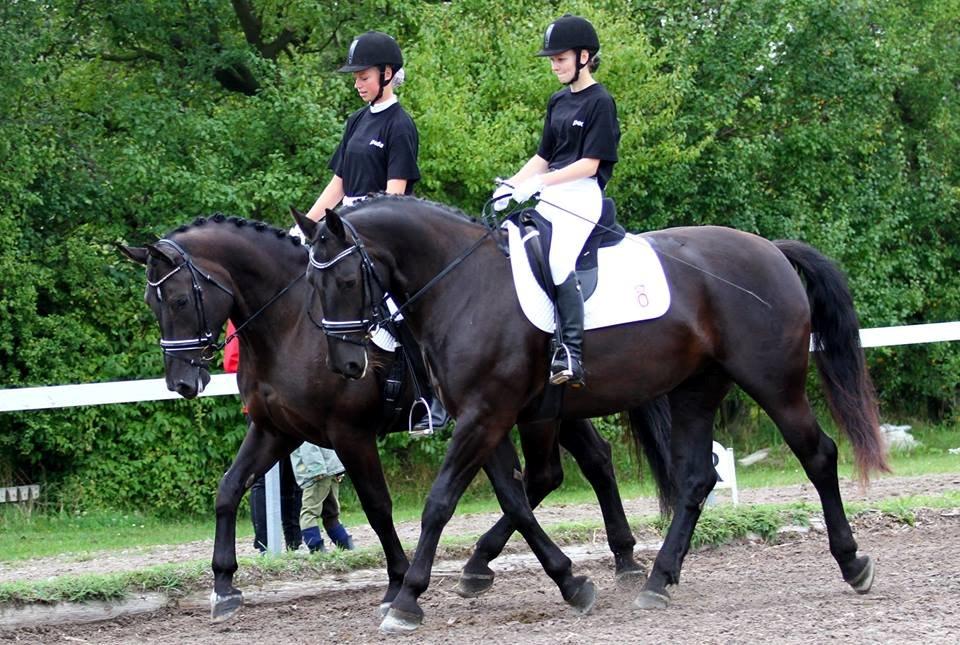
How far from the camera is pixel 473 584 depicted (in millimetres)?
7953

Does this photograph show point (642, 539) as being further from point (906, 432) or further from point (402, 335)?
point (906, 432)

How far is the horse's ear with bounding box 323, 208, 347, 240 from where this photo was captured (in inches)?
258

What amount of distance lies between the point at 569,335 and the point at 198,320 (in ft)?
6.83

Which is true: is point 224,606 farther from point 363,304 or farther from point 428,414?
point 363,304

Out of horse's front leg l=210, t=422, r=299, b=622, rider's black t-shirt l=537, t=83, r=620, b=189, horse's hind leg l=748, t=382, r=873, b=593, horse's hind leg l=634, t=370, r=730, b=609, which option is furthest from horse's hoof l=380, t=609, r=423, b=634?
rider's black t-shirt l=537, t=83, r=620, b=189

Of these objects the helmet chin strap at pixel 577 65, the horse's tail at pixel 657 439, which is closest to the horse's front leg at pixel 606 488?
the horse's tail at pixel 657 439

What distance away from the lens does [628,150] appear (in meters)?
16.8

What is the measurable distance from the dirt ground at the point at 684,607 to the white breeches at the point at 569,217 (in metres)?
1.88

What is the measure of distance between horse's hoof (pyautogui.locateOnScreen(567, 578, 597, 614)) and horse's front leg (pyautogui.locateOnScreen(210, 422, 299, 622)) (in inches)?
76.7

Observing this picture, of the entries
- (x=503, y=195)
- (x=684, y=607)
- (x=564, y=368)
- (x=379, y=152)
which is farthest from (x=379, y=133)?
(x=684, y=607)

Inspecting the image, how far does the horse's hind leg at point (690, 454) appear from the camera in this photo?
762cm

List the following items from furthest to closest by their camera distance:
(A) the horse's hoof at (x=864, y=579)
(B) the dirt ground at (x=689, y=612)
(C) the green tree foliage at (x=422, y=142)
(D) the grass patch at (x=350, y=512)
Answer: (C) the green tree foliage at (x=422, y=142)
(D) the grass patch at (x=350, y=512)
(A) the horse's hoof at (x=864, y=579)
(B) the dirt ground at (x=689, y=612)

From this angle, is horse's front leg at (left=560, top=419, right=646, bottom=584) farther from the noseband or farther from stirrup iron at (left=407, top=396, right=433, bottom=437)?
the noseband

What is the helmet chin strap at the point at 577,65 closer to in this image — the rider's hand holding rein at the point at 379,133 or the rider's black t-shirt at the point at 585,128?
the rider's black t-shirt at the point at 585,128
